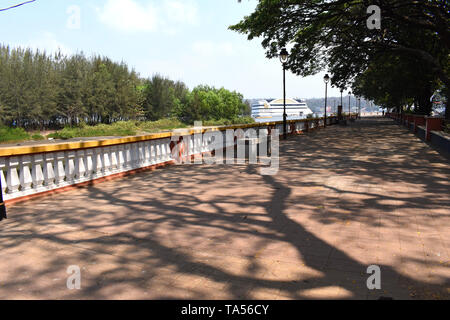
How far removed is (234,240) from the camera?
4.27 m

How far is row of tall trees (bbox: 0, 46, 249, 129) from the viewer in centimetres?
5572

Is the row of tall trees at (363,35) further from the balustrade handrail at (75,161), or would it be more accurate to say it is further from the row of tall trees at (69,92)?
the row of tall trees at (69,92)

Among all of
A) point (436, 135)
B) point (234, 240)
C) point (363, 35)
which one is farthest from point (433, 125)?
point (234, 240)

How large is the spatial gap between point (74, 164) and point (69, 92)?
63.4 m

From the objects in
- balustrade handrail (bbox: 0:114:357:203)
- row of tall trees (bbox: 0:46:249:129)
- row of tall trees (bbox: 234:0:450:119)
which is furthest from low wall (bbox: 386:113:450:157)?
row of tall trees (bbox: 0:46:249:129)

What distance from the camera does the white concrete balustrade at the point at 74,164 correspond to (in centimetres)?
605

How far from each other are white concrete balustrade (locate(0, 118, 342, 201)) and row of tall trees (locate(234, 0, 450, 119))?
11283mm

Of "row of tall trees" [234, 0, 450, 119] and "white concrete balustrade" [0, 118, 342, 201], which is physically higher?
"row of tall trees" [234, 0, 450, 119]

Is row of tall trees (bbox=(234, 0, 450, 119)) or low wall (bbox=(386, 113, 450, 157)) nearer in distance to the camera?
low wall (bbox=(386, 113, 450, 157))

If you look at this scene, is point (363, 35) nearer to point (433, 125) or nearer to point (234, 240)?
point (433, 125)

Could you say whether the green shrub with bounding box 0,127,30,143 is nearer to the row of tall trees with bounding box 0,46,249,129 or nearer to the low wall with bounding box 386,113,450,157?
the row of tall trees with bounding box 0,46,249,129

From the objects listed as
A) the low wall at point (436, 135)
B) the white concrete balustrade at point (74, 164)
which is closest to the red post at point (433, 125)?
the low wall at point (436, 135)

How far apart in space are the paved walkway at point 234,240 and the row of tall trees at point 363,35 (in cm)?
1275
